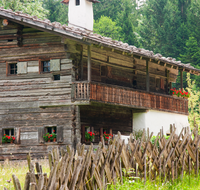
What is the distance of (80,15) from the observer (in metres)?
22.9

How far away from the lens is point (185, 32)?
143 feet

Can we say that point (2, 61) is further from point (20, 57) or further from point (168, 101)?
point (168, 101)

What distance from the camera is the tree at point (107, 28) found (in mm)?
45812

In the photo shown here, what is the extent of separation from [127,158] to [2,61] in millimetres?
11278

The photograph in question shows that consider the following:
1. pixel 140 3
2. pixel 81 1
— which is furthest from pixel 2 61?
pixel 140 3

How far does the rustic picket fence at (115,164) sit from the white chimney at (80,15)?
14.5m

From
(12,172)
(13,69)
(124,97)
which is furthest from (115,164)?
(13,69)

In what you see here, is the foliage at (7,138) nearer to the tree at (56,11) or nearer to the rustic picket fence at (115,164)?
the rustic picket fence at (115,164)

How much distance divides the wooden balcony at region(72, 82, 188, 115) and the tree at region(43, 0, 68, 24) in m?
27.2

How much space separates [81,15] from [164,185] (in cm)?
1585

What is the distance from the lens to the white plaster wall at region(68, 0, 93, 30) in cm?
2281

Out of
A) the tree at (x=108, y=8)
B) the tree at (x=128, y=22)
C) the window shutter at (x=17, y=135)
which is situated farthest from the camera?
the tree at (x=108, y=8)

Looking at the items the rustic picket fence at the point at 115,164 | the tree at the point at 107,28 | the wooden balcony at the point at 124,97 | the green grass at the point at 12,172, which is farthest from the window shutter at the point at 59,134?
the tree at the point at 107,28

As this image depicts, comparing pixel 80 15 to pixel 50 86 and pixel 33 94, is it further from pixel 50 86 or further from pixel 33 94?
pixel 33 94
